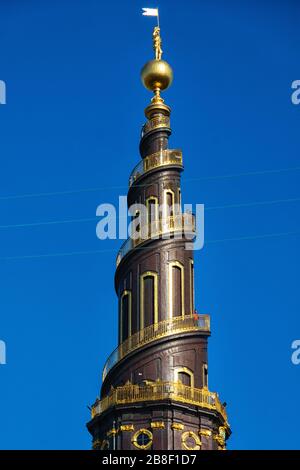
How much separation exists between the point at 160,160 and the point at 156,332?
419 inches

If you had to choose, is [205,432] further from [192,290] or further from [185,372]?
[192,290]

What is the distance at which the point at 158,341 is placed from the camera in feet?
199

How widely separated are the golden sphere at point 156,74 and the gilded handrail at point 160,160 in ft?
15.8

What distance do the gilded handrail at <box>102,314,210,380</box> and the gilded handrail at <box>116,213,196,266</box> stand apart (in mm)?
4695

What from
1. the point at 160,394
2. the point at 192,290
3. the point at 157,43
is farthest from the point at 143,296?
the point at 157,43

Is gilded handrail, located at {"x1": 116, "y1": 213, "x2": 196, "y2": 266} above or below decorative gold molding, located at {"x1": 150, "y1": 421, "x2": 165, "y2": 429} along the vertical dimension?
above

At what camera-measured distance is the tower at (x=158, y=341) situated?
195 ft

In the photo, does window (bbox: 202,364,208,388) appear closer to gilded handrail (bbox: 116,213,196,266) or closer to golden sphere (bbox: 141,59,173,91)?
gilded handrail (bbox: 116,213,196,266)

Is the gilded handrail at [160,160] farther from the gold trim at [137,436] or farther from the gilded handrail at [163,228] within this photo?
the gold trim at [137,436]

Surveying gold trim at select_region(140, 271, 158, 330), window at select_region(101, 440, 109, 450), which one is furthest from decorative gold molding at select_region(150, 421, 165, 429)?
gold trim at select_region(140, 271, 158, 330)

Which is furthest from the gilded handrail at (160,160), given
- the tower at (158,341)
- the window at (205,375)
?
the window at (205,375)

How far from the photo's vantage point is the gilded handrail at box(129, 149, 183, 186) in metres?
67.2
